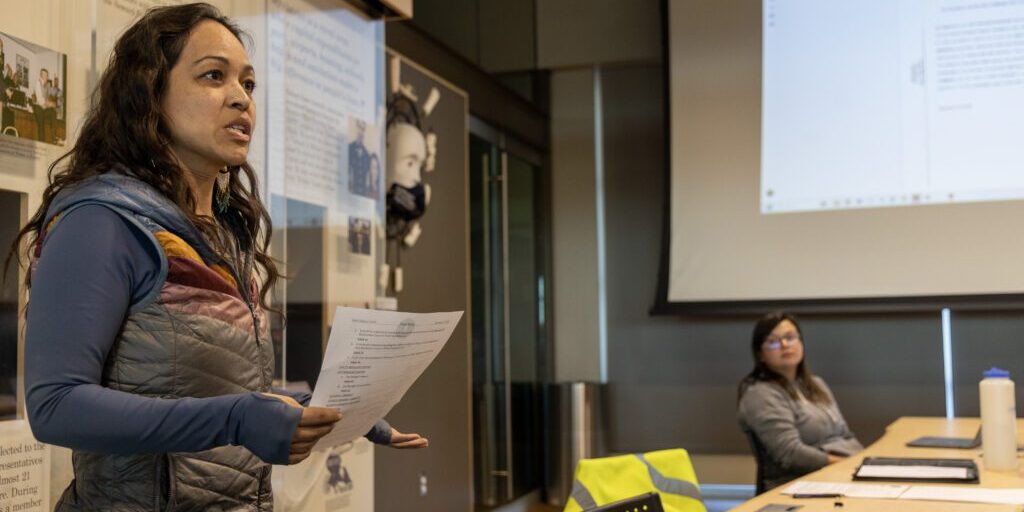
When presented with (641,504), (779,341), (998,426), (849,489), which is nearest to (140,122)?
(641,504)

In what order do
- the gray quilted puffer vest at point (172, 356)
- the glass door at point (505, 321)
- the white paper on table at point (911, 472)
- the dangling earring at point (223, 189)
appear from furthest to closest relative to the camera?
the glass door at point (505, 321), the white paper on table at point (911, 472), the dangling earring at point (223, 189), the gray quilted puffer vest at point (172, 356)

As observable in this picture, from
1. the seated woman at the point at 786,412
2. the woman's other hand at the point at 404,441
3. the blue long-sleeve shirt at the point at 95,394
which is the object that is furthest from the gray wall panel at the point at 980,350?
the blue long-sleeve shirt at the point at 95,394

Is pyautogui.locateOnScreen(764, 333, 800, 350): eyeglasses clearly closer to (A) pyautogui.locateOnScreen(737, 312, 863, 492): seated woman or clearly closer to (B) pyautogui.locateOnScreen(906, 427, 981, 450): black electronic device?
(A) pyautogui.locateOnScreen(737, 312, 863, 492): seated woman

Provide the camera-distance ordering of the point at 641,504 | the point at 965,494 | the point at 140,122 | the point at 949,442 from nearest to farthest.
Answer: the point at 140,122 → the point at 641,504 → the point at 965,494 → the point at 949,442

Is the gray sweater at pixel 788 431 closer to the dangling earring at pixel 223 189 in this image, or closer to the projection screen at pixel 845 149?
the projection screen at pixel 845 149

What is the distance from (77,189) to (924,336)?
4608 mm

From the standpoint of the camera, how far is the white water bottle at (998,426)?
2.48 metres

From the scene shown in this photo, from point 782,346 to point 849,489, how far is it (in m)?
1.71

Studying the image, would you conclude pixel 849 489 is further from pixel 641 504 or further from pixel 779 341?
pixel 779 341

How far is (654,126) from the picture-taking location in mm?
5516

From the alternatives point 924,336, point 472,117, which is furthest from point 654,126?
point 924,336

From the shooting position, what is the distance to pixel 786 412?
3789mm

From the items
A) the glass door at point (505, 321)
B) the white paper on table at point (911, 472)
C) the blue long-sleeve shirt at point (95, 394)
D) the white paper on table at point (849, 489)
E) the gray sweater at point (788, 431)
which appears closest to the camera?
the blue long-sleeve shirt at point (95, 394)

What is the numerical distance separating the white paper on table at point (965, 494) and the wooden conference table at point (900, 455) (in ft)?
0.15
